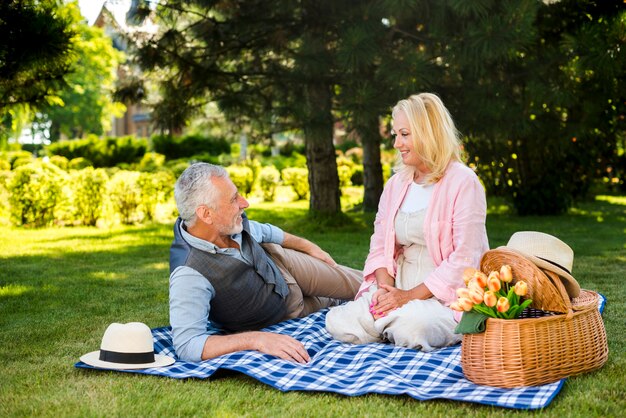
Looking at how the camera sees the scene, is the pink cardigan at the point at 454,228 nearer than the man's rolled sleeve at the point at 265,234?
Yes

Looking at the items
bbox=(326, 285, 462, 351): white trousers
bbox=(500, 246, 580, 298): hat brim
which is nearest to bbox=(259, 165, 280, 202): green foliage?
bbox=(326, 285, 462, 351): white trousers

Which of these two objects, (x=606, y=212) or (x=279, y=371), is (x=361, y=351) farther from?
(x=606, y=212)

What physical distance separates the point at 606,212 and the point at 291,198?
6.33 m

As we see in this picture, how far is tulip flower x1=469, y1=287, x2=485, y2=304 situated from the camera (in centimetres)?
330

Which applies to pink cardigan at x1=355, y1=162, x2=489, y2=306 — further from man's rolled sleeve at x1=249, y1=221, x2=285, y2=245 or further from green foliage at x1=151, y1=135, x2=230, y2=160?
green foliage at x1=151, y1=135, x2=230, y2=160

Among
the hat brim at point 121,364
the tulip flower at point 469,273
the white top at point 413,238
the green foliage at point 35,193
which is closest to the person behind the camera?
the tulip flower at point 469,273

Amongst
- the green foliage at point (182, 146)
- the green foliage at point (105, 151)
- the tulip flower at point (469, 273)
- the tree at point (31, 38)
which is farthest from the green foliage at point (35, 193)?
the green foliage at point (182, 146)

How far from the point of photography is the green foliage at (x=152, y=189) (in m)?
11.0

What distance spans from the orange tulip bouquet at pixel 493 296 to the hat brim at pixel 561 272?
0.37 ft

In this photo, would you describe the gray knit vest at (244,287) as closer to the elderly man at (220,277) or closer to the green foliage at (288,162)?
the elderly man at (220,277)

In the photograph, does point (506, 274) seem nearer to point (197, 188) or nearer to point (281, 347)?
point (281, 347)

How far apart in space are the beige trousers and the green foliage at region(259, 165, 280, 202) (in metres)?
10.4

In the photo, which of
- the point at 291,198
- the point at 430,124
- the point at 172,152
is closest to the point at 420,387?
the point at 430,124

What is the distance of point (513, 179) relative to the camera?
1211cm
